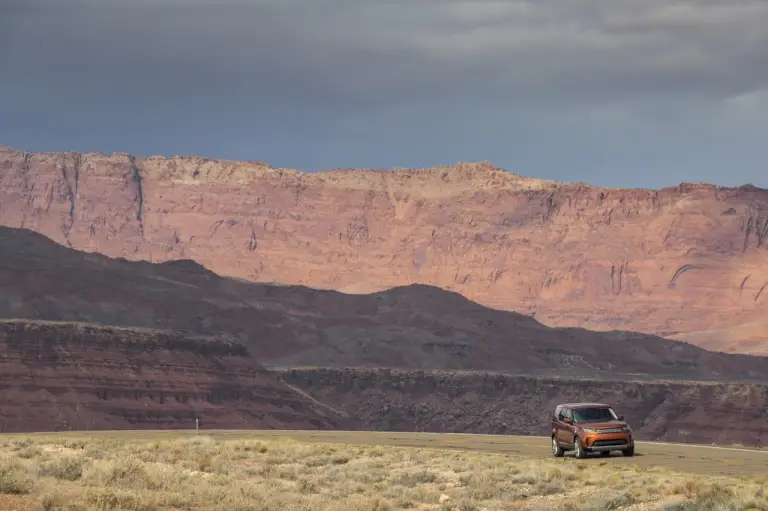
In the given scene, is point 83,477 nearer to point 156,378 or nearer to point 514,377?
point 156,378


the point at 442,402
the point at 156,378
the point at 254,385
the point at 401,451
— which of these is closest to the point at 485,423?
the point at 442,402

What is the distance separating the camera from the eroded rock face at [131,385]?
10762 cm

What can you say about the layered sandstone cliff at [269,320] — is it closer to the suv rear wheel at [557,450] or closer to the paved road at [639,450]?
the paved road at [639,450]

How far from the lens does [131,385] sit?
116m

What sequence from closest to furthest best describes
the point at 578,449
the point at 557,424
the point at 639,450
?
the point at 578,449 → the point at 557,424 → the point at 639,450

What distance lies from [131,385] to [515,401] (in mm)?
45043

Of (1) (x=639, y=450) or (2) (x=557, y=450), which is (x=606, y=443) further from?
(1) (x=639, y=450)

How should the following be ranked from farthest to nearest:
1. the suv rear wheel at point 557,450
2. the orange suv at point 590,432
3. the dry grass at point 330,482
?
the suv rear wheel at point 557,450
the orange suv at point 590,432
the dry grass at point 330,482

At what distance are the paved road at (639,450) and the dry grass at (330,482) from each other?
285 centimetres

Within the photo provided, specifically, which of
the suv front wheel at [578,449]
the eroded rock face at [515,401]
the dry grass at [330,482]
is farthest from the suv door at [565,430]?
the eroded rock face at [515,401]

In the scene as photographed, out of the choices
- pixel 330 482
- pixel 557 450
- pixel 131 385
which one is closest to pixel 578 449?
pixel 557 450

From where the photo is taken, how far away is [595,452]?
4006 centimetres

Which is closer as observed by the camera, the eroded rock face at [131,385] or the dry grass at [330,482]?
the dry grass at [330,482]

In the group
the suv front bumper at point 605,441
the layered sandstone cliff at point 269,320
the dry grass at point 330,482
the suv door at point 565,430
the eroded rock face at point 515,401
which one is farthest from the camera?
the layered sandstone cliff at point 269,320
